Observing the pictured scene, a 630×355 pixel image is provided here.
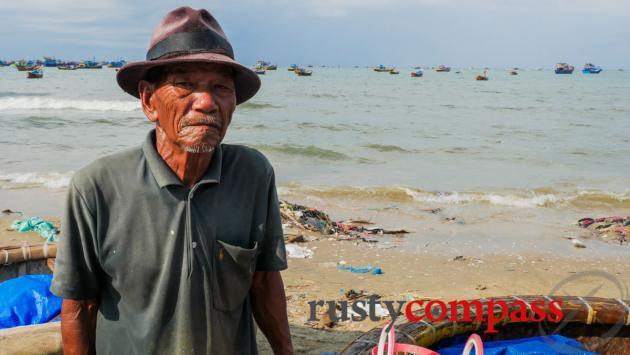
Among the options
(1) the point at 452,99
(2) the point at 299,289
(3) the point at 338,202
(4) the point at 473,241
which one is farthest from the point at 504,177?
(1) the point at 452,99

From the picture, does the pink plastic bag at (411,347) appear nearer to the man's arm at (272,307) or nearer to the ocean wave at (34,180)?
the man's arm at (272,307)

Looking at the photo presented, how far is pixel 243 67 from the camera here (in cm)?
153

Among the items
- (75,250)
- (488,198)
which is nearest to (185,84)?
(75,250)

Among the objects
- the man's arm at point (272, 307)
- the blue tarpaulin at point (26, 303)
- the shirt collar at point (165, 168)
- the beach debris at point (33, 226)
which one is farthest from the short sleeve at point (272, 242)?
the beach debris at point (33, 226)

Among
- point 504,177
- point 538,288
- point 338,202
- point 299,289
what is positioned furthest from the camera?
point 504,177

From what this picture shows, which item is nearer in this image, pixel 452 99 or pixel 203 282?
pixel 203 282

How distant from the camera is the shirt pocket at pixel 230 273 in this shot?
5.01 feet

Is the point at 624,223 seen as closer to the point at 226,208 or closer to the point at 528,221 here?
the point at 528,221

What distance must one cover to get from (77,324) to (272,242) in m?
0.59

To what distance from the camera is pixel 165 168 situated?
1.51 metres

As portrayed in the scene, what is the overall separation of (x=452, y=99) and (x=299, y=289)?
1409 inches

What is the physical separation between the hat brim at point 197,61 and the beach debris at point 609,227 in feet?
26.5

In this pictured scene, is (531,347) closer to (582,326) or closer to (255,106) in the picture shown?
(582,326)

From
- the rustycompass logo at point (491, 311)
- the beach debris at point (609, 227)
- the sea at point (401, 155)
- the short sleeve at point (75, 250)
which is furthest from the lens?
the sea at point (401, 155)
